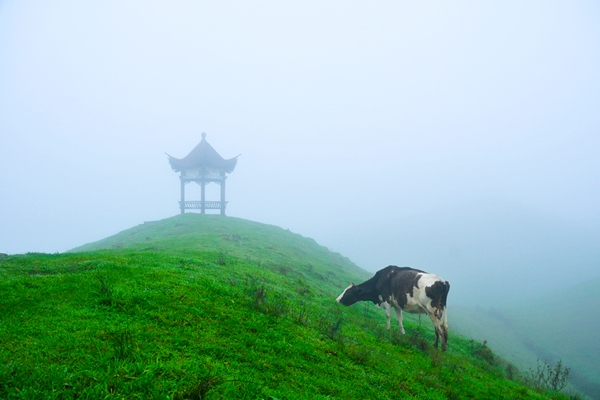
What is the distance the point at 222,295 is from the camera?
8.07 m

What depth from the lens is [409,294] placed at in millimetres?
11320

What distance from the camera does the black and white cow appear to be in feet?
34.4

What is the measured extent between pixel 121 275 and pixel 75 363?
466 cm

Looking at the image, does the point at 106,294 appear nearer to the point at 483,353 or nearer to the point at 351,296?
the point at 351,296

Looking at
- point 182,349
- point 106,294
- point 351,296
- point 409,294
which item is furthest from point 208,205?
point 182,349

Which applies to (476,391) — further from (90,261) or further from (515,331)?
(515,331)

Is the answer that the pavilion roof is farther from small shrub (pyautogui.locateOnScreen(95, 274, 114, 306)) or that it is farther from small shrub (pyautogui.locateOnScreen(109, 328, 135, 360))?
small shrub (pyautogui.locateOnScreen(109, 328, 135, 360))

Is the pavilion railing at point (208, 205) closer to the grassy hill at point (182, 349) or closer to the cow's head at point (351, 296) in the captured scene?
the cow's head at point (351, 296)

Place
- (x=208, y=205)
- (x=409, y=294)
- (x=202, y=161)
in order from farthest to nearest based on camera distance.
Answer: (x=208, y=205) → (x=202, y=161) → (x=409, y=294)

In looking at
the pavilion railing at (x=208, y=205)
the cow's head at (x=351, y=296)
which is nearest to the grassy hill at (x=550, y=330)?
the cow's head at (x=351, y=296)

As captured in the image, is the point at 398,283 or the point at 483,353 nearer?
the point at 398,283

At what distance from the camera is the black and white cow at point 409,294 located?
34.4 feet

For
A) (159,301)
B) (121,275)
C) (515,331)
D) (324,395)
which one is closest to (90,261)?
(121,275)

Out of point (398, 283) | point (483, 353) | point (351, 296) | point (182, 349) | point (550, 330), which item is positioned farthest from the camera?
point (550, 330)
